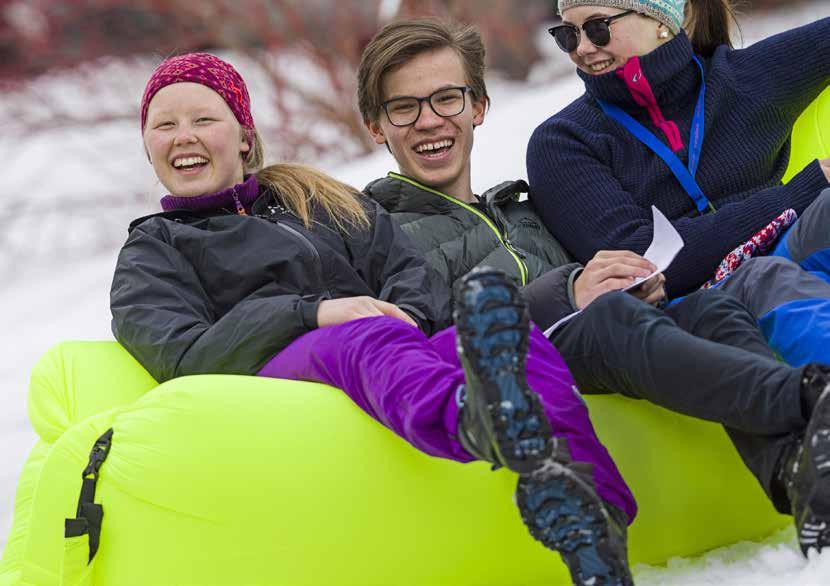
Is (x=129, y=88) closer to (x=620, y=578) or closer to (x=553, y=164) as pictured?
(x=553, y=164)

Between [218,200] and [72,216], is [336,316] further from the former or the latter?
[72,216]

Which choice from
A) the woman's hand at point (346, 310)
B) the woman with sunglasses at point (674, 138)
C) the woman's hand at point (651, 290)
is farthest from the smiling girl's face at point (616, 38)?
the woman's hand at point (346, 310)

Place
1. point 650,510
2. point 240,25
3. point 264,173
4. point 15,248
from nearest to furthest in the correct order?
point 650,510 → point 264,173 → point 15,248 → point 240,25

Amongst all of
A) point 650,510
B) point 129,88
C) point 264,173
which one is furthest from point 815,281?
point 129,88

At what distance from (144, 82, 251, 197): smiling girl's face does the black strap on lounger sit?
1.89 ft

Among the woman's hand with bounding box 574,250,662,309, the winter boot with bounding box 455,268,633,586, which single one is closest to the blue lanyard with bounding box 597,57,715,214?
the woman's hand with bounding box 574,250,662,309

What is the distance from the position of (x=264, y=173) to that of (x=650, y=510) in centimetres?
94

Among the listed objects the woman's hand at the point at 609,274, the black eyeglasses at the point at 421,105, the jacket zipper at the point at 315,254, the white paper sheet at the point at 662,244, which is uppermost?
the black eyeglasses at the point at 421,105

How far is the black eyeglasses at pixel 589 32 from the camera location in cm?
216

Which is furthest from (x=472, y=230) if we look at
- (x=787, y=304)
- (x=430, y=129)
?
(x=787, y=304)

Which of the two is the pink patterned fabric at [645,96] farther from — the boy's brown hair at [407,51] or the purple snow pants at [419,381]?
the purple snow pants at [419,381]

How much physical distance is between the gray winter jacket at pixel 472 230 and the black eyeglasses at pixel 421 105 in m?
0.11

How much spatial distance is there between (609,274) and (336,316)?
0.47 metres

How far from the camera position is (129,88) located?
4078 mm
